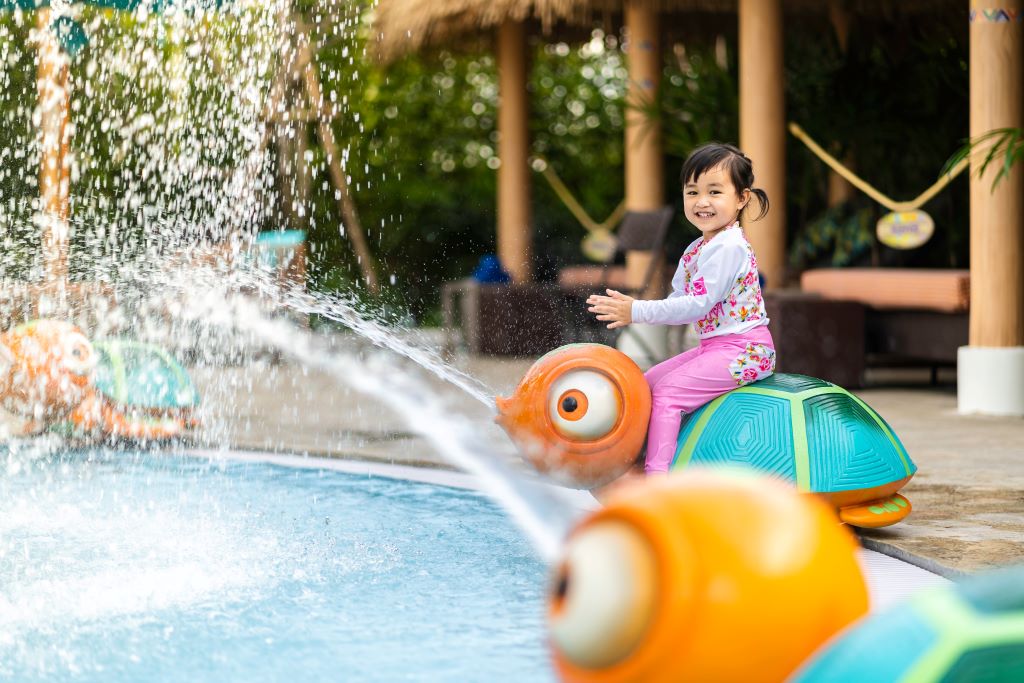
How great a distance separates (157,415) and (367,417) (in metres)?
1.48

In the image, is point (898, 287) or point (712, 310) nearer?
point (712, 310)

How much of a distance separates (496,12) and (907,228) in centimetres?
370

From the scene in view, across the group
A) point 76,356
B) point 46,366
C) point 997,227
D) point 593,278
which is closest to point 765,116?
point 997,227

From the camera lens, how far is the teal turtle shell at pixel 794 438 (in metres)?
3.61

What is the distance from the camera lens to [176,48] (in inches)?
551

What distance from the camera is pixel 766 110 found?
27.2 ft

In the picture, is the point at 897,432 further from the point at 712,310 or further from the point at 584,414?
the point at 584,414

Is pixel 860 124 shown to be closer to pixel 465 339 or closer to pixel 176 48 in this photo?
pixel 465 339

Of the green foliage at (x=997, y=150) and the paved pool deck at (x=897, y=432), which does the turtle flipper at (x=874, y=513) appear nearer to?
the paved pool deck at (x=897, y=432)

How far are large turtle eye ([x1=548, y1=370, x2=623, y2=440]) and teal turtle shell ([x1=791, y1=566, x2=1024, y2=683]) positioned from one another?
1900 mm

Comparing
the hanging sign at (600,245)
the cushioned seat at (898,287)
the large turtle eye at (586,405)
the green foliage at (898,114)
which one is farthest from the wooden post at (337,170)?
the large turtle eye at (586,405)

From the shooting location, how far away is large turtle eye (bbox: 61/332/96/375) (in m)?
5.70

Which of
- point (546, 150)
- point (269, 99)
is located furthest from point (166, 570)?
point (546, 150)

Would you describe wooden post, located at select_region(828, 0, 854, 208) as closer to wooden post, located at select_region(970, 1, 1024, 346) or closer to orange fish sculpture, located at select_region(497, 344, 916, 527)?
wooden post, located at select_region(970, 1, 1024, 346)
